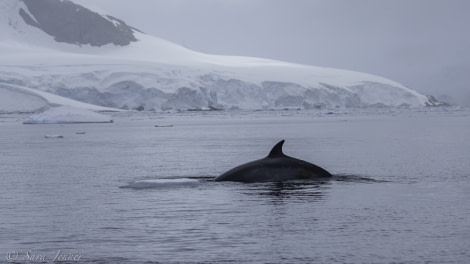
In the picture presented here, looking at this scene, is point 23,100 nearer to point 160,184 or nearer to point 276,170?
point 160,184

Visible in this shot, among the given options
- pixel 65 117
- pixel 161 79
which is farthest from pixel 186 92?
pixel 65 117

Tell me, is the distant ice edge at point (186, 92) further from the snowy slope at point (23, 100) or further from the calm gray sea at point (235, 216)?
the calm gray sea at point (235, 216)

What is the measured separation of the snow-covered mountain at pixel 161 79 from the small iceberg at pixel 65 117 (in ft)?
106

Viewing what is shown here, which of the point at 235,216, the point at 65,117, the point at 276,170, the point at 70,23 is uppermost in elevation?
the point at 70,23

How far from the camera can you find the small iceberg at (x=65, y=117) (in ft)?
210

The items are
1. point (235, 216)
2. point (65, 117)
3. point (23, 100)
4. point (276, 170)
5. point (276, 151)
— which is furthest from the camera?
point (23, 100)

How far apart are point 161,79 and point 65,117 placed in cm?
4091

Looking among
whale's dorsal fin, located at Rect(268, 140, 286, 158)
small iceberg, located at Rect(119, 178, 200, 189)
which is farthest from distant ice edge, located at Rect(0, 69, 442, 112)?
whale's dorsal fin, located at Rect(268, 140, 286, 158)

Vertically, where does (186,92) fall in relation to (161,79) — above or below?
below

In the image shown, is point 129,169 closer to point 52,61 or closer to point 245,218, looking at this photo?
point 245,218

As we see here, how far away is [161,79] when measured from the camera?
345ft

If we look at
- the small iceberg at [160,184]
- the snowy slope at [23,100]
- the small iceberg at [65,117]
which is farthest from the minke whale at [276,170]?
the snowy slope at [23,100]

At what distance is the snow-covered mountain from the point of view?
10038 centimetres

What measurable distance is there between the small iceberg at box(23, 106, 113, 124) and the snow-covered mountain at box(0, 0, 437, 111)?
32.4m
